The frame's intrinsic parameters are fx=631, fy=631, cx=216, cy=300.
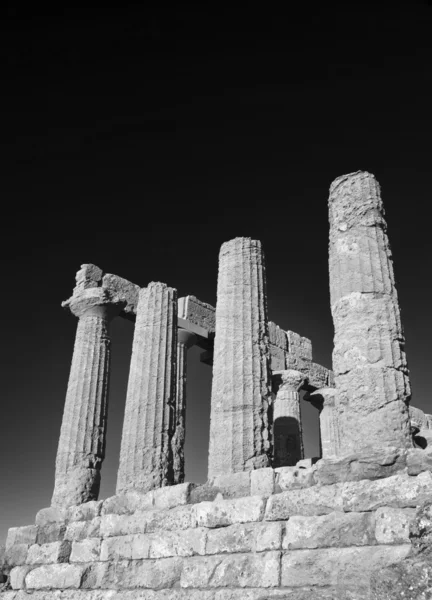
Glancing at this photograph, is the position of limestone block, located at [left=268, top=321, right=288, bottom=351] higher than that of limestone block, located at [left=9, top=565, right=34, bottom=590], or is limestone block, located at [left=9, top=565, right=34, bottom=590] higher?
limestone block, located at [left=268, top=321, right=288, bottom=351]

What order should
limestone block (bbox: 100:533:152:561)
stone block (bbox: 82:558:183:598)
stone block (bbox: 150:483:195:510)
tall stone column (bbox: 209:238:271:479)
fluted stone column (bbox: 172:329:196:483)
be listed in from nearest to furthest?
stone block (bbox: 82:558:183:598) → limestone block (bbox: 100:533:152:561) → stone block (bbox: 150:483:195:510) → tall stone column (bbox: 209:238:271:479) → fluted stone column (bbox: 172:329:196:483)

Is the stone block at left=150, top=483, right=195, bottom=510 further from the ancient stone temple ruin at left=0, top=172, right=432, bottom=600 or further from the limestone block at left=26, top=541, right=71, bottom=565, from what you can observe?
the limestone block at left=26, top=541, right=71, bottom=565

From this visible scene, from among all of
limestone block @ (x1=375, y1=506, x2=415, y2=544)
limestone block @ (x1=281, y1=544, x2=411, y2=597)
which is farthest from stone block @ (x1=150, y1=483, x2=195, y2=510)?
limestone block @ (x1=375, y1=506, x2=415, y2=544)

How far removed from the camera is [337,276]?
1245 cm

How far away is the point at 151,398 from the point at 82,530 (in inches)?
196

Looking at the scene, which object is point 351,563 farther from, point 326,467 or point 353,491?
point 326,467

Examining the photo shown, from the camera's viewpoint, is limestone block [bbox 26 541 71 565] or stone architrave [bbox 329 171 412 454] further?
limestone block [bbox 26 541 71 565]

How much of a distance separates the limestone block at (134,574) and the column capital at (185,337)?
37.0ft

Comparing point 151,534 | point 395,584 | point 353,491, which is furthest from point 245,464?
point 395,584

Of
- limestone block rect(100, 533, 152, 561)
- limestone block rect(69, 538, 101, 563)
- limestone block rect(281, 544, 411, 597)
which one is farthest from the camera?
limestone block rect(69, 538, 101, 563)

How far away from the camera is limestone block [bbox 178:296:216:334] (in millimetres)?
23406

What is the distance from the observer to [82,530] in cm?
1314

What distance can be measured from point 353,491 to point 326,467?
837mm

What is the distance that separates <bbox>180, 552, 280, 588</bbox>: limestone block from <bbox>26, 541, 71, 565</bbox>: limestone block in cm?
409
